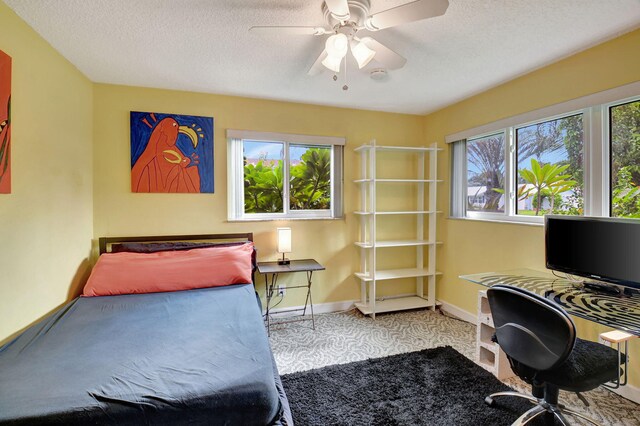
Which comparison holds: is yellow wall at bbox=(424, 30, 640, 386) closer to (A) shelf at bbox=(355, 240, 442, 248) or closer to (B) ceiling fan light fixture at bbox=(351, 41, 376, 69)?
(A) shelf at bbox=(355, 240, 442, 248)

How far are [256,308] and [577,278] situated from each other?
8.05 feet

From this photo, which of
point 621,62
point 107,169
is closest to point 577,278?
point 621,62

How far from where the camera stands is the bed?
3.69ft

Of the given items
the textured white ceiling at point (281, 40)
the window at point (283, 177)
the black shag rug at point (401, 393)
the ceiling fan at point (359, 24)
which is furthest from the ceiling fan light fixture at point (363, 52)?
the black shag rug at point (401, 393)

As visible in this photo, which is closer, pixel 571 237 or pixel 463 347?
pixel 571 237

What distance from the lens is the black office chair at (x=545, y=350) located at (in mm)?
1408

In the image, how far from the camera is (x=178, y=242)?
2.99 metres

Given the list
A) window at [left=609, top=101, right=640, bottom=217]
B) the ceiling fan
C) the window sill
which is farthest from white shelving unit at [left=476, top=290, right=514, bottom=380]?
the ceiling fan

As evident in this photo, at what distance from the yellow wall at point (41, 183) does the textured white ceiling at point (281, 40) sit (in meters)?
0.17

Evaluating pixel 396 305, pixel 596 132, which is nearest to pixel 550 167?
pixel 596 132

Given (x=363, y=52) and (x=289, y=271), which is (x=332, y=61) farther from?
(x=289, y=271)

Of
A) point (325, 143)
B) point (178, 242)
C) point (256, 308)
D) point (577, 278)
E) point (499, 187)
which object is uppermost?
point (325, 143)

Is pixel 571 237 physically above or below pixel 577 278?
above

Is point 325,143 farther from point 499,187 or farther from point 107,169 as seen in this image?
point 107,169
